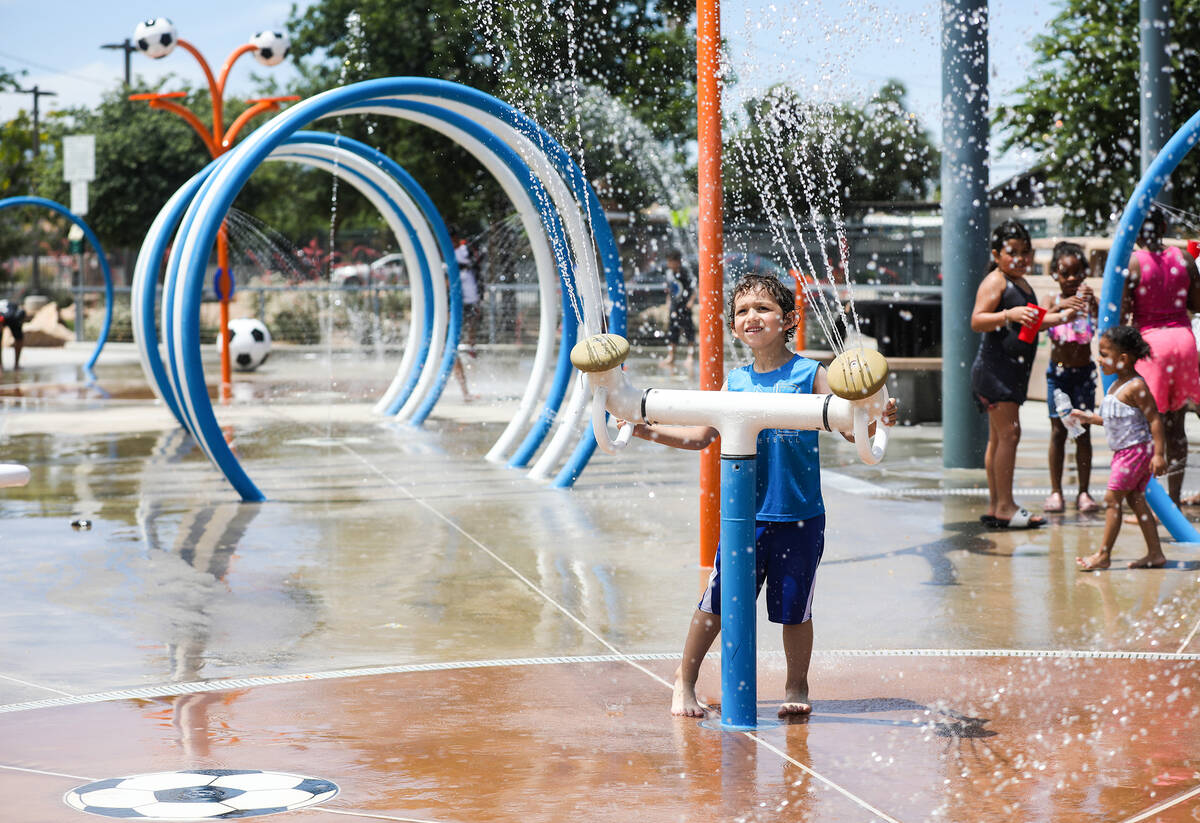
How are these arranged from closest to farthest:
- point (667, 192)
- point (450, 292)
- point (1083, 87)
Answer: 1. point (450, 292)
2. point (1083, 87)
3. point (667, 192)

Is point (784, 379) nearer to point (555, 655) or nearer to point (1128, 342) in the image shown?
point (555, 655)

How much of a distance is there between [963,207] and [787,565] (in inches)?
265

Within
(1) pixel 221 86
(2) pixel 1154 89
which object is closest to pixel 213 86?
(1) pixel 221 86

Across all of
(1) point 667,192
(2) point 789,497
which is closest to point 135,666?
(2) point 789,497

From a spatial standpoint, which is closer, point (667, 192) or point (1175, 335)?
point (1175, 335)

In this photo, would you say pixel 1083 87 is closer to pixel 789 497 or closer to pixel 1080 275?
pixel 1080 275

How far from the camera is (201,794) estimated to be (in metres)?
3.86

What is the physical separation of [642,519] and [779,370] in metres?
4.11

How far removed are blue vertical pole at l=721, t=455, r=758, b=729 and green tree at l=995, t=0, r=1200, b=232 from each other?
18.0 m

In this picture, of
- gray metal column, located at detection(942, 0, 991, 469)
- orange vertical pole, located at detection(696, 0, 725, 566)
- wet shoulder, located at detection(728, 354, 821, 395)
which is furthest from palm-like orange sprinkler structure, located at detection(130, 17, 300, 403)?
wet shoulder, located at detection(728, 354, 821, 395)

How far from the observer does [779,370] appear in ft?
15.3

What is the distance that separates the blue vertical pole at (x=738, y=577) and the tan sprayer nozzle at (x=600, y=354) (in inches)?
17.4

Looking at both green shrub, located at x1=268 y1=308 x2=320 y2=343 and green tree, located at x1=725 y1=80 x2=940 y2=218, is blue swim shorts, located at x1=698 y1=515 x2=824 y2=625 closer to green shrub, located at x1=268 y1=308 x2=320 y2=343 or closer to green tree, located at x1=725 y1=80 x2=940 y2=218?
green tree, located at x1=725 y1=80 x2=940 y2=218

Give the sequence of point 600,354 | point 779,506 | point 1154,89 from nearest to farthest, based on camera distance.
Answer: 1. point 600,354
2. point 779,506
3. point 1154,89
